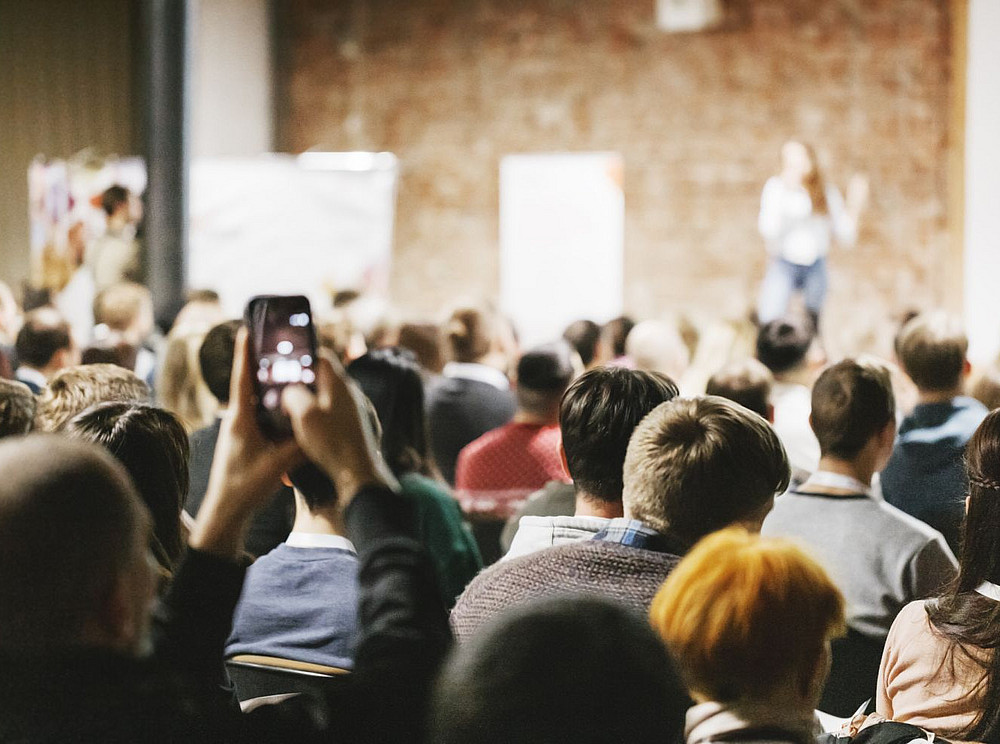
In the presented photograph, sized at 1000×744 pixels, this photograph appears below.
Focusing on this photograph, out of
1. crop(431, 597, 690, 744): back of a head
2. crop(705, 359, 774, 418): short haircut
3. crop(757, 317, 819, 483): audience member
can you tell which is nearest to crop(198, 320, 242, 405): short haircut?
crop(705, 359, 774, 418): short haircut

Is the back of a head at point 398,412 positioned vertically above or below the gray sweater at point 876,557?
above

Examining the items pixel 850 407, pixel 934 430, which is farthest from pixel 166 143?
pixel 850 407

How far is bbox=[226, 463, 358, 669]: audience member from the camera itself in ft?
6.26

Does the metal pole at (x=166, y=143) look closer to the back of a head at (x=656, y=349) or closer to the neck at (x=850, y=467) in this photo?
the back of a head at (x=656, y=349)

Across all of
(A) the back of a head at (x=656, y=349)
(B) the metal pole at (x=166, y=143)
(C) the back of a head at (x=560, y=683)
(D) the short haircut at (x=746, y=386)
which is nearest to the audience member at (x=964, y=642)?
(C) the back of a head at (x=560, y=683)

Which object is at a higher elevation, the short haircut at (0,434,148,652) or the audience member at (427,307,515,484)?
the short haircut at (0,434,148,652)

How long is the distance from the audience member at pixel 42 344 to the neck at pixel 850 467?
272cm

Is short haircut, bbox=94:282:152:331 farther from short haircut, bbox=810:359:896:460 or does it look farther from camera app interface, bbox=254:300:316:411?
camera app interface, bbox=254:300:316:411

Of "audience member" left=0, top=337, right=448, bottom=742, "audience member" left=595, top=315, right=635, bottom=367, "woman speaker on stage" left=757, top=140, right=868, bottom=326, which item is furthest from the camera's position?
"woman speaker on stage" left=757, top=140, right=868, bottom=326

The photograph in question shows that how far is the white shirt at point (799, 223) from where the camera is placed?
26.5 ft

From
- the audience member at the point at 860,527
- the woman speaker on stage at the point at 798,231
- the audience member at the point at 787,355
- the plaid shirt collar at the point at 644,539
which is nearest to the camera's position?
the plaid shirt collar at the point at 644,539

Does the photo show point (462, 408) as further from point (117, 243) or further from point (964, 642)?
point (117, 243)

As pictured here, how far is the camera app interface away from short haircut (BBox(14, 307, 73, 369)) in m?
3.37

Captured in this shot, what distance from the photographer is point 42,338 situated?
434 centimetres
